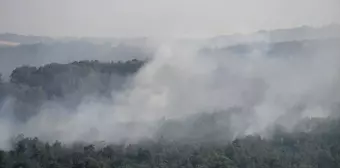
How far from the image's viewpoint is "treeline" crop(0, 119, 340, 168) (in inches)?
157

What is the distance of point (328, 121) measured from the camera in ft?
15.3

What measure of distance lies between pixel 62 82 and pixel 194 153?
1.15m

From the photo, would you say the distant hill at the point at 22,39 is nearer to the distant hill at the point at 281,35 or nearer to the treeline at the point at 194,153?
the treeline at the point at 194,153

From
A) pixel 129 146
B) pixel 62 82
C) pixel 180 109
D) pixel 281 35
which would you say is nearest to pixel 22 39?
pixel 62 82

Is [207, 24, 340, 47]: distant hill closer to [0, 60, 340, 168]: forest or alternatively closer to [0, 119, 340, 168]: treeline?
[0, 60, 340, 168]: forest

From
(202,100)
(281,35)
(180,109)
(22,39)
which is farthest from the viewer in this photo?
(281,35)

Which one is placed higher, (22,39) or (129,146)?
(22,39)

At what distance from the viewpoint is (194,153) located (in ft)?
13.9

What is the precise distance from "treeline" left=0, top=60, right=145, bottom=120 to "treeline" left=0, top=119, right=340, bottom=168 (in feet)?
1.07

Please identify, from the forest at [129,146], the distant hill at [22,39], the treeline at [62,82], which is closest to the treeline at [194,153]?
the forest at [129,146]

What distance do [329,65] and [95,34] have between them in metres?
2.02

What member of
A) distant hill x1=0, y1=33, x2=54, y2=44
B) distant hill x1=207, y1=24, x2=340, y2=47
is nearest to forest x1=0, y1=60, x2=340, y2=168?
distant hill x1=0, y1=33, x2=54, y2=44

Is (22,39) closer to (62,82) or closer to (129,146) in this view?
(62,82)

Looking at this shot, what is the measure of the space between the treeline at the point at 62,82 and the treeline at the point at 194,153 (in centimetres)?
33
